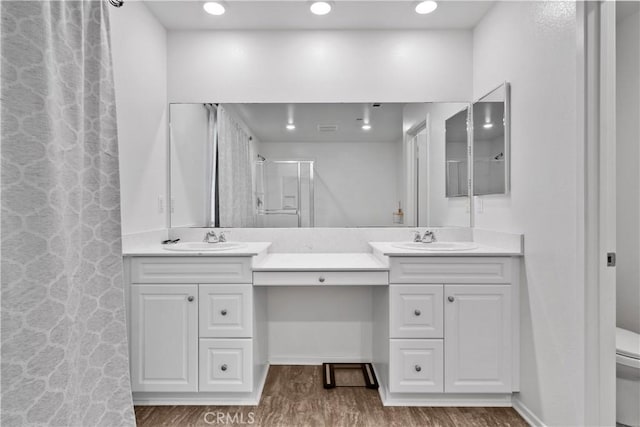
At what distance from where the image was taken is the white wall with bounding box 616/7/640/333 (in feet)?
6.57

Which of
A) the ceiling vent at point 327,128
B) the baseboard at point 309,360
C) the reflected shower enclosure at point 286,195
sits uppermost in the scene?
the ceiling vent at point 327,128

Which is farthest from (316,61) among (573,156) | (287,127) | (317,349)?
(317,349)

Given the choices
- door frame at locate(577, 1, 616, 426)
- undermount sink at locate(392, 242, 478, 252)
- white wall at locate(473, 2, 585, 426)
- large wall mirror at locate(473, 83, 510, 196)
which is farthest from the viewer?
undermount sink at locate(392, 242, 478, 252)

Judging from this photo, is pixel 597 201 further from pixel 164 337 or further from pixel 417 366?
pixel 164 337

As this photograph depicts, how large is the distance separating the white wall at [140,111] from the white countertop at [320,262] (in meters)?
0.81

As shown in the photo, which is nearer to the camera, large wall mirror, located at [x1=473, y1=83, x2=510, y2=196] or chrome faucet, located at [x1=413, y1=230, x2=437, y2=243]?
large wall mirror, located at [x1=473, y1=83, x2=510, y2=196]

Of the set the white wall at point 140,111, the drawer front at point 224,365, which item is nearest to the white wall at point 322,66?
the white wall at point 140,111

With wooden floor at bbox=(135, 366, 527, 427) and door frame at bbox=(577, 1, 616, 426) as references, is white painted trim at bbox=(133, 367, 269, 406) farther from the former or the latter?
door frame at bbox=(577, 1, 616, 426)

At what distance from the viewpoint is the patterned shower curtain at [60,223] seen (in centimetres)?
123

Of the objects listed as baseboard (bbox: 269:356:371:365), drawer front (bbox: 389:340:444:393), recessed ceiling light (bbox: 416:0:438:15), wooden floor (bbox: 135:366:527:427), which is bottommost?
wooden floor (bbox: 135:366:527:427)

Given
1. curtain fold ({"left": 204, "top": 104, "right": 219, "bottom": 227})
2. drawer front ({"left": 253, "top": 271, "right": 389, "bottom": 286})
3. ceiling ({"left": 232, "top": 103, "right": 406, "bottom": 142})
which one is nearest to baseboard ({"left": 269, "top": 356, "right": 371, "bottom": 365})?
drawer front ({"left": 253, "top": 271, "right": 389, "bottom": 286})

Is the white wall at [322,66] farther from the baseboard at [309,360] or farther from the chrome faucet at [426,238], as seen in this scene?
the baseboard at [309,360]

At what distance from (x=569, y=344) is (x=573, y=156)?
81cm

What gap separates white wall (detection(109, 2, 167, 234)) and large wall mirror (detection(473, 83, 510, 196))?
214 centimetres
